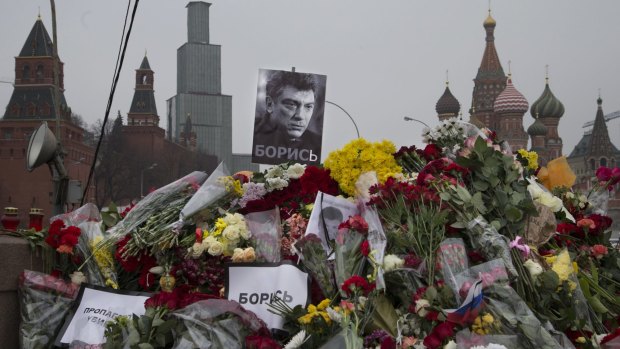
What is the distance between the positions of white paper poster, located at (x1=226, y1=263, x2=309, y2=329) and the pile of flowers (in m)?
0.07

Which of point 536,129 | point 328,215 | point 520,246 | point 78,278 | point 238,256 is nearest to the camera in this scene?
point 520,246

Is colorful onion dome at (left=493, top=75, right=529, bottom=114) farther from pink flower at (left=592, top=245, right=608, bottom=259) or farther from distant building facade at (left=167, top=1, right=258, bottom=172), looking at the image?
pink flower at (left=592, top=245, right=608, bottom=259)

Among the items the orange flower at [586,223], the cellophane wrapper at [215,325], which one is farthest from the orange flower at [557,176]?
the cellophane wrapper at [215,325]

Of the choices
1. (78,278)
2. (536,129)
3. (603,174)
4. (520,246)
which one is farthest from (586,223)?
(536,129)

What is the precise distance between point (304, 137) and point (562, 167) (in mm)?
2262

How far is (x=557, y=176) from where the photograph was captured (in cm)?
619

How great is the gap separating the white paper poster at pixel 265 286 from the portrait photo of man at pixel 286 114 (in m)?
2.32

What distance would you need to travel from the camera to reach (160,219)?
534cm

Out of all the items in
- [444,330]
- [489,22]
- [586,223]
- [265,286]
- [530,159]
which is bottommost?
[444,330]

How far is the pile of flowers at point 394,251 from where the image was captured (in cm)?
405

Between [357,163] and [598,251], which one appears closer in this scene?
[598,251]

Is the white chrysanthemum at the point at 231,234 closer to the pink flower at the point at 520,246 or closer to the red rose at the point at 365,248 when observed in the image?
the red rose at the point at 365,248

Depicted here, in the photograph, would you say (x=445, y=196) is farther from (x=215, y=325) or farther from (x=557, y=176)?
(x=557, y=176)

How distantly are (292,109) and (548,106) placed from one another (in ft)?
395
